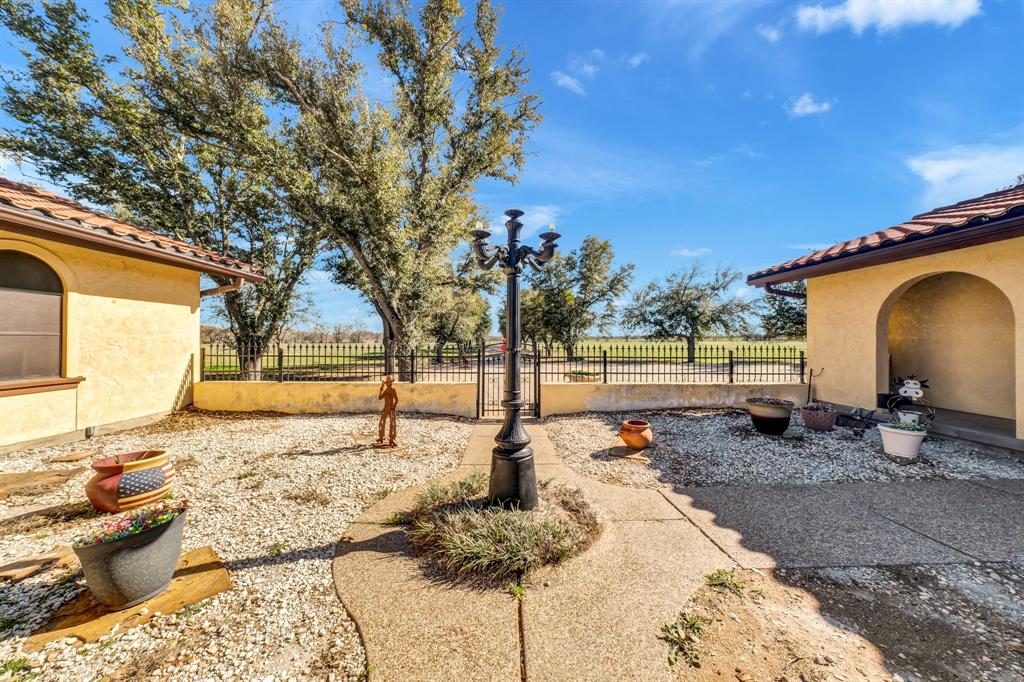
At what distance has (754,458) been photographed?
5.65m

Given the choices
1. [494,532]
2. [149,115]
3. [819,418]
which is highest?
[149,115]

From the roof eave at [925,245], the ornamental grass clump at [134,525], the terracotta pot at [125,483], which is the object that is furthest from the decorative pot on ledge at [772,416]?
the terracotta pot at [125,483]

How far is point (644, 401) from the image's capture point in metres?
8.86

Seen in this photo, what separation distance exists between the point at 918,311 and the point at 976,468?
16.0 feet

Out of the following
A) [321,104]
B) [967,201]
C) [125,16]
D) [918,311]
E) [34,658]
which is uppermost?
[125,16]

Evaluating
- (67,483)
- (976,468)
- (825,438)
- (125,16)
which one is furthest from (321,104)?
(976,468)

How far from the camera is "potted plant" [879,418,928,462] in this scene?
536 cm

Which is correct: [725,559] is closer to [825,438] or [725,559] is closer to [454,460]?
[454,460]

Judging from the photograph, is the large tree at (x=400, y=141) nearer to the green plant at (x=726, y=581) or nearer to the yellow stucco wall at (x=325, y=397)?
the yellow stucco wall at (x=325, y=397)

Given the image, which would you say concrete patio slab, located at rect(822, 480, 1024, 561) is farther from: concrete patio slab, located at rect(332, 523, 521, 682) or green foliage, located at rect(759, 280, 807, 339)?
green foliage, located at rect(759, 280, 807, 339)

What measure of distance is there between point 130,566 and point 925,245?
10.2 metres

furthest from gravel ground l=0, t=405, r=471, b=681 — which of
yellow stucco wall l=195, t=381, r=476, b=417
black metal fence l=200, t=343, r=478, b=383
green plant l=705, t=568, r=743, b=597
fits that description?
green plant l=705, t=568, r=743, b=597

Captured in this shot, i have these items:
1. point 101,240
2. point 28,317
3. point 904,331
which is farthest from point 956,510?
point 28,317

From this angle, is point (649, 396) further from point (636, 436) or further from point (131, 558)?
point (131, 558)
